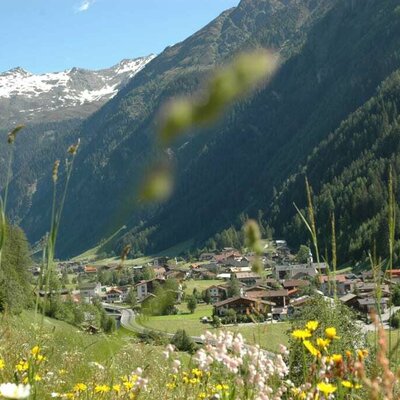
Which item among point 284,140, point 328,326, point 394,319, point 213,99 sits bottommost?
point 394,319

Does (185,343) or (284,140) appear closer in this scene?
(185,343)

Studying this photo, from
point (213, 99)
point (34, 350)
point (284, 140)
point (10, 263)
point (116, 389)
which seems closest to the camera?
point (213, 99)

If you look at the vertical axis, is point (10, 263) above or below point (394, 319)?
above

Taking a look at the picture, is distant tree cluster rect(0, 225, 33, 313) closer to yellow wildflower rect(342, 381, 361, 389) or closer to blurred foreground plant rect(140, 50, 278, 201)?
blurred foreground plant rect(140, 50, 278, 201)

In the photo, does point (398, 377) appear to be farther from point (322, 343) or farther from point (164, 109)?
point (164, 109)

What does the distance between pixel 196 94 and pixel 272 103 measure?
7803 inches

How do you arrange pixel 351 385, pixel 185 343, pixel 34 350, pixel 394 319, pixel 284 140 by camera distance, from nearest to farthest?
pixel 351 385, pixel 34 350, pixel 394 319, pixel 185 343, pixel 284 140

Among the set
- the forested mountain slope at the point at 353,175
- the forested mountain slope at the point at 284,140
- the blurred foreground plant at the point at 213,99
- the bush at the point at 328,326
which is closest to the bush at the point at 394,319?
the bush at the point at 328,326

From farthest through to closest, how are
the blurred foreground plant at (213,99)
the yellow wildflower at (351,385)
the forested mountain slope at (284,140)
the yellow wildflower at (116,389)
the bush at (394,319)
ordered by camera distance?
the forested mountain slope at (284,140) < the yellow wildflower at (116,389) < the bush at (394,319) < the yellow wildflower at (351,385) < the blurred foreground plant at (213,99)

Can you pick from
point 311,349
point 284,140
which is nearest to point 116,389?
point 311,349

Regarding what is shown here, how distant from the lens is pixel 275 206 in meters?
136

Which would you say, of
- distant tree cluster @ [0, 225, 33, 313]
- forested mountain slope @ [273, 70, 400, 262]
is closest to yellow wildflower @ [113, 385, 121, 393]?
distant tree cluster @ [0, 225, 33, 313]

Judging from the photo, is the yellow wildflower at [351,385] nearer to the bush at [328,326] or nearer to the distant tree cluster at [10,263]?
the bush at [328,326]

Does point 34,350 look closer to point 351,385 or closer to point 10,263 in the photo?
point 351,385
